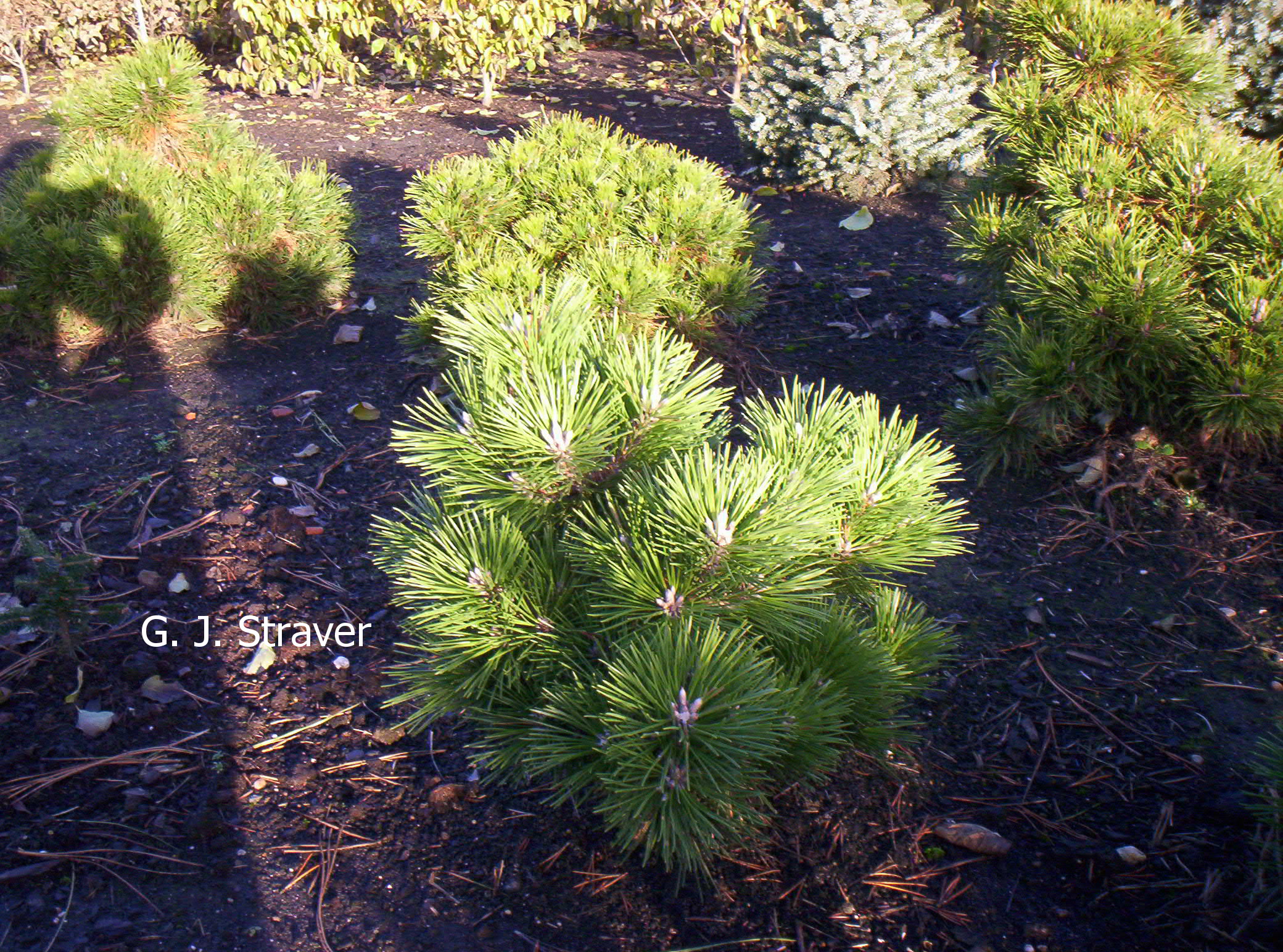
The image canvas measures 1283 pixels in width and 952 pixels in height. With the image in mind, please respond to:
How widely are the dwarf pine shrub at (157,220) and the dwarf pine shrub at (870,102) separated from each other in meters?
2.42

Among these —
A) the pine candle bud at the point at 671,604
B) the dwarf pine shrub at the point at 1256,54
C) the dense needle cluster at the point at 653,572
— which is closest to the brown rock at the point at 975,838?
the dense needle cluster at the point at 653,572

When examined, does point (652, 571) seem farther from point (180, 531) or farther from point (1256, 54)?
point (1256, 54)

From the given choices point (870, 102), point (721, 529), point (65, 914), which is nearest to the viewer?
point (721, 529)

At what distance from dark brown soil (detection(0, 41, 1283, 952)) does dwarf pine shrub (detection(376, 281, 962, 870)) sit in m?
0.23

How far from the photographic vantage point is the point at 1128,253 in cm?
250

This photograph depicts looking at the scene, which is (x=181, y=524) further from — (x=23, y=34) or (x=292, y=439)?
(x=23, y=34)

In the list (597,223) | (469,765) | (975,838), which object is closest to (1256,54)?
(597,223)

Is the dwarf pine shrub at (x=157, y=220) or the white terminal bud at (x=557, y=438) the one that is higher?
the white terminal bud at (x=557, y=438)

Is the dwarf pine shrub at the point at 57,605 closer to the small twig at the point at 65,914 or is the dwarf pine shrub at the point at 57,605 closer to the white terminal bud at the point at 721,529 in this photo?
the small twig at the point at 65,914

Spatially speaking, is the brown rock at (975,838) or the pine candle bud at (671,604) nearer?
the pine candle bud at (671,604)

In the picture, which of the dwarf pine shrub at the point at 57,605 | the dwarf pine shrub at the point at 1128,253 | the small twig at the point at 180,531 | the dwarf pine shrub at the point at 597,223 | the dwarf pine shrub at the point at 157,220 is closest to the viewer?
the dwarf pine shrub at the point at 57,605

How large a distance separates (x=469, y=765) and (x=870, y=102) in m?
4.02

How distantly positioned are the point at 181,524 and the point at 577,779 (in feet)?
6.03

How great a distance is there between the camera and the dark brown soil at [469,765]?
172cm
